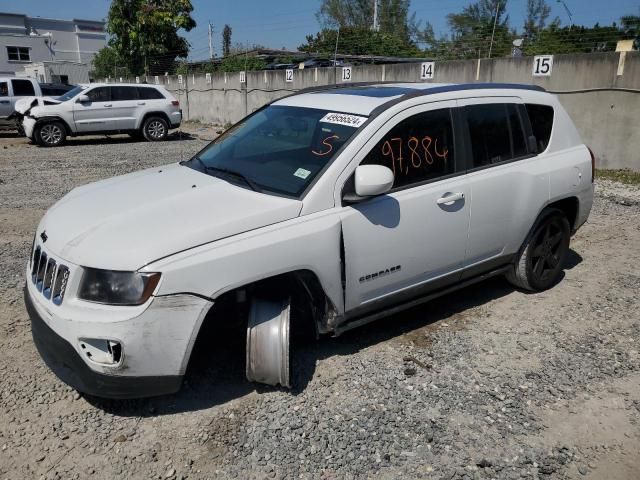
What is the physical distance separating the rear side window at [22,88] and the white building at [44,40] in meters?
37.5

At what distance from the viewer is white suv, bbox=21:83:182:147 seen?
1466 cm

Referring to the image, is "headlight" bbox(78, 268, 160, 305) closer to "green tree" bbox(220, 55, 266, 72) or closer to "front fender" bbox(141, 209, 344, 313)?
"front fender" bbox(141, 209, 344, 313)

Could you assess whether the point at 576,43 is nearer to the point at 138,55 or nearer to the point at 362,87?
the point at 362,87

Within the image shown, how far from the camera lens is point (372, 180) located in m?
3.18

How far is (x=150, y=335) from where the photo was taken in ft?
8.96

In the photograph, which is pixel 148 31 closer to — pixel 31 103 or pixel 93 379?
pixel 31 103

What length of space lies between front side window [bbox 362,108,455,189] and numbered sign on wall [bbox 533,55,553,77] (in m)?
8.14

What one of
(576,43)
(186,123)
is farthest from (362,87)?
(186,123)

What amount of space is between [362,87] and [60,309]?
9.19 ft

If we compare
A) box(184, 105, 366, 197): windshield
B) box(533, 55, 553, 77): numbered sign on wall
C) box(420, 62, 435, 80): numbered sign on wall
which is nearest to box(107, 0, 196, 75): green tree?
box(420, 62, 435, 80): numbered sign on wall

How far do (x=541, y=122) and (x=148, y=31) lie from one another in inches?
1257

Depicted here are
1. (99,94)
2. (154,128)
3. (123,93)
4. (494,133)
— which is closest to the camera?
(494,133)

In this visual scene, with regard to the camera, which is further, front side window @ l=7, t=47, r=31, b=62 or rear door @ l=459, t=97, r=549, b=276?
front side window @ l=7, t=47, r=31, b=62

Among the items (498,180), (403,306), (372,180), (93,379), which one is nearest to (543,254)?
(498,180)
